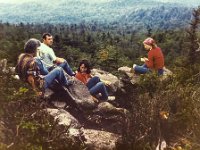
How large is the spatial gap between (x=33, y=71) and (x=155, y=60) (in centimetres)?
239

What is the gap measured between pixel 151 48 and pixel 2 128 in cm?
353

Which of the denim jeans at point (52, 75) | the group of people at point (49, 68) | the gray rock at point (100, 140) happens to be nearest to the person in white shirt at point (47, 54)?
the group of people at point (49, 68)

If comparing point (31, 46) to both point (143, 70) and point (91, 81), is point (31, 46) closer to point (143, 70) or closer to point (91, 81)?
point (91, 81)

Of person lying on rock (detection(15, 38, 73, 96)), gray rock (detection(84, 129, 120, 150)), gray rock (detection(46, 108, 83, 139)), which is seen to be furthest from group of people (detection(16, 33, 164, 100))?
gray rock (detection(84, 129, 120, 150))

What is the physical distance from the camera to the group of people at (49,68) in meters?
6.28

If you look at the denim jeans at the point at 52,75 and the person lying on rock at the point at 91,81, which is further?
the person lying on rock at the point at 91,81

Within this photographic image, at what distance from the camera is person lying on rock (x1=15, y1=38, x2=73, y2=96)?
625cm

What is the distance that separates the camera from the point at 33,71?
6262 mm

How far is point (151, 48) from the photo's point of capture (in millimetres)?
8016

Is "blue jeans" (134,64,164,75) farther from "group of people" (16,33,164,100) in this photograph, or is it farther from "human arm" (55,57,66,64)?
Answer: "human arm" (55,57,66,64)

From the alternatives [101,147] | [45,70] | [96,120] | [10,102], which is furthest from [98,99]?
[10,102]

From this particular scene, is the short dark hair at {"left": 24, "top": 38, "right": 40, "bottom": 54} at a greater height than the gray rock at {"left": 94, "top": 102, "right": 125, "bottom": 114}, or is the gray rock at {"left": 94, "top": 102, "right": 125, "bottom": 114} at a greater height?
the short dark hair at {"left": 24, "top": 38, "right": 40, "bottom": 54}

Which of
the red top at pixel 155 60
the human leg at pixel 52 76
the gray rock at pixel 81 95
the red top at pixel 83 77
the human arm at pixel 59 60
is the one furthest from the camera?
the red top at pixel 155 60

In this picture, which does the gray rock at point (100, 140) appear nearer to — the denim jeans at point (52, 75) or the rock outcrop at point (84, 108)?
the rock outcrop at point (84, 108)
